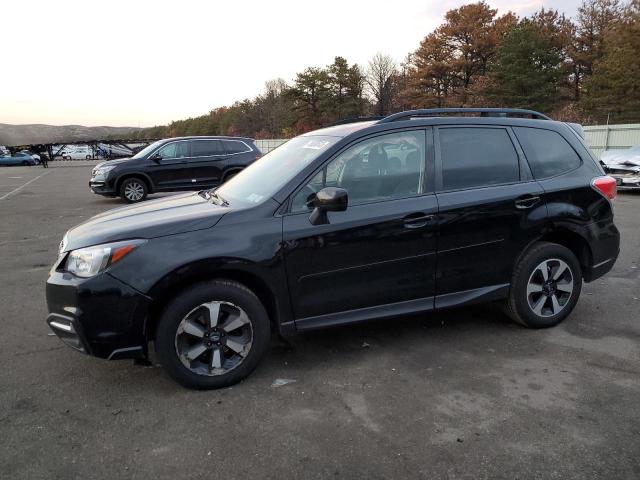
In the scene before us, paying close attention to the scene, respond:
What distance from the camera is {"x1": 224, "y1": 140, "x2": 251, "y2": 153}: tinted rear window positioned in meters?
13.9

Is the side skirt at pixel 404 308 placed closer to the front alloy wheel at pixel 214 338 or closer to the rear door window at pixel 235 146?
the front alloy wheel at pixel 214 338

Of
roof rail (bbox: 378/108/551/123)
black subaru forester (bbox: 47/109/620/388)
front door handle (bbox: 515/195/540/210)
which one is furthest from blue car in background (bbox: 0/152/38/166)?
front door handle (bbox: 515/195/540/210)

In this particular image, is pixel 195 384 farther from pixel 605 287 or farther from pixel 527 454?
pixel 605 287

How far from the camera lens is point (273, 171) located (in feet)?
13.2

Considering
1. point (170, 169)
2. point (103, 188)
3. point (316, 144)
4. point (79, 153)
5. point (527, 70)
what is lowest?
point (103, 188)

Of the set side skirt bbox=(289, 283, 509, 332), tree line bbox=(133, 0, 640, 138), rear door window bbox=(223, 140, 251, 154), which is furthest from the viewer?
tree line bbox=(133, 0, 640, 138)

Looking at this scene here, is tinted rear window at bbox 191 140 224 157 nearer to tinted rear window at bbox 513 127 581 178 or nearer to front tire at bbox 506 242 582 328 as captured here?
tinted rear window at bbox 513 127 581 178

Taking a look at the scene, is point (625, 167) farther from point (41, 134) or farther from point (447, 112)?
point (41, 134)

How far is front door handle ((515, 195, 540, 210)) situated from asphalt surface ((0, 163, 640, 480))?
42.0 inches

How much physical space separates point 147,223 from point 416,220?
6.13ft

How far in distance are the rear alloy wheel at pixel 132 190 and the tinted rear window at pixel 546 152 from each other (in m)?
11.5

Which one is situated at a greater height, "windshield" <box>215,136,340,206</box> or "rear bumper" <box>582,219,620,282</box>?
"windshield" <box>215,136,340,206</box>

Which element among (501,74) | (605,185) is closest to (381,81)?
(501,74)

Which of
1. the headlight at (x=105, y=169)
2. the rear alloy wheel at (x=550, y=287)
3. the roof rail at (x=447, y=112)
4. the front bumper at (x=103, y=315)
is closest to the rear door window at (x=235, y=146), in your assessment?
the headlight at (x=105, y=169)
